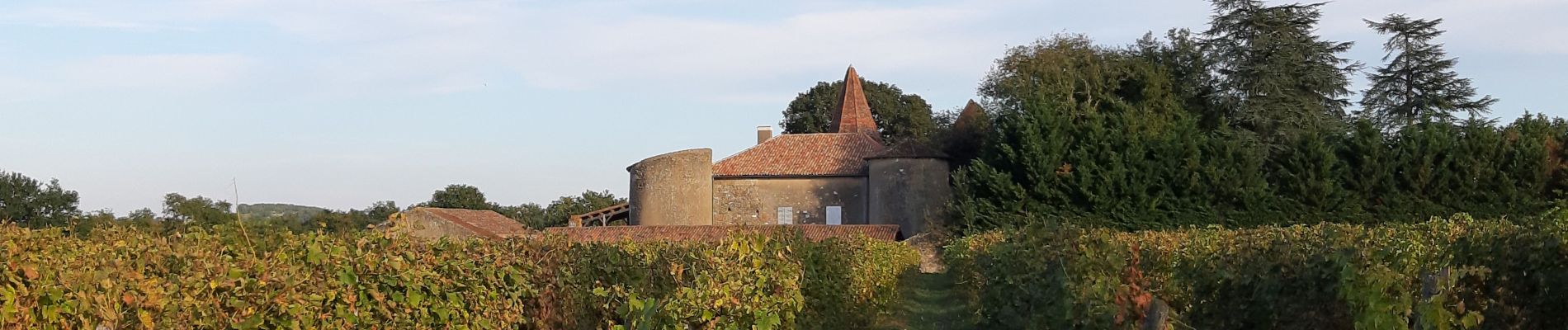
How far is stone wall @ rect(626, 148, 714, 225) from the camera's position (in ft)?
155

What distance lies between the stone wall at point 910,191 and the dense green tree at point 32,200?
116 ft

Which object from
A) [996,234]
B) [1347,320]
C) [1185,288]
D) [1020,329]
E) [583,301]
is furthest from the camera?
[996,234]

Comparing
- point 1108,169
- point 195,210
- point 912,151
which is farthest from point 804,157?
point 195,210

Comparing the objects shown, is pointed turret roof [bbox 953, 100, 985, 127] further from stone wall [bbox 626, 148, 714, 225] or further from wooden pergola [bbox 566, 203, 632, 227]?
wooden pergola [bbox 566, 203, 632, 227]

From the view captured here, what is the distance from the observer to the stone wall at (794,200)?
47.6 metres

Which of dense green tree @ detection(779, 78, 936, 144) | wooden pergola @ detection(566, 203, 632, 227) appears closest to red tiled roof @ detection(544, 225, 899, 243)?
wooden pergola @ detection(566, 203, 632, 227)

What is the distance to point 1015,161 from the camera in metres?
40.8

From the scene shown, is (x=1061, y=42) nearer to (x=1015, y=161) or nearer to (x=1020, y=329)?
(x=1015, y=161)

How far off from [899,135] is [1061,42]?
20.4m

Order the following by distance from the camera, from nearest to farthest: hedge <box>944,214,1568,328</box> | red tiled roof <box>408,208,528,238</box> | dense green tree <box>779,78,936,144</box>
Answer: hedge <box>944,214,1568,328</box> → red tiled roof <box>408,208,528,238</box> → dense green tree <box>779,78,936,144</box>

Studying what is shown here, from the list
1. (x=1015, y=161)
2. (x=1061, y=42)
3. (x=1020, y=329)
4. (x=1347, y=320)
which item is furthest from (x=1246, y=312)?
(x=1061, y=42)

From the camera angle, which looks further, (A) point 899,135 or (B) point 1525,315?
(A) point 899,135

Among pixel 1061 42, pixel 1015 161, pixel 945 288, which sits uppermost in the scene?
pixel 1061 42

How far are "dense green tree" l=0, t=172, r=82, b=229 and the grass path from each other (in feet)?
140
